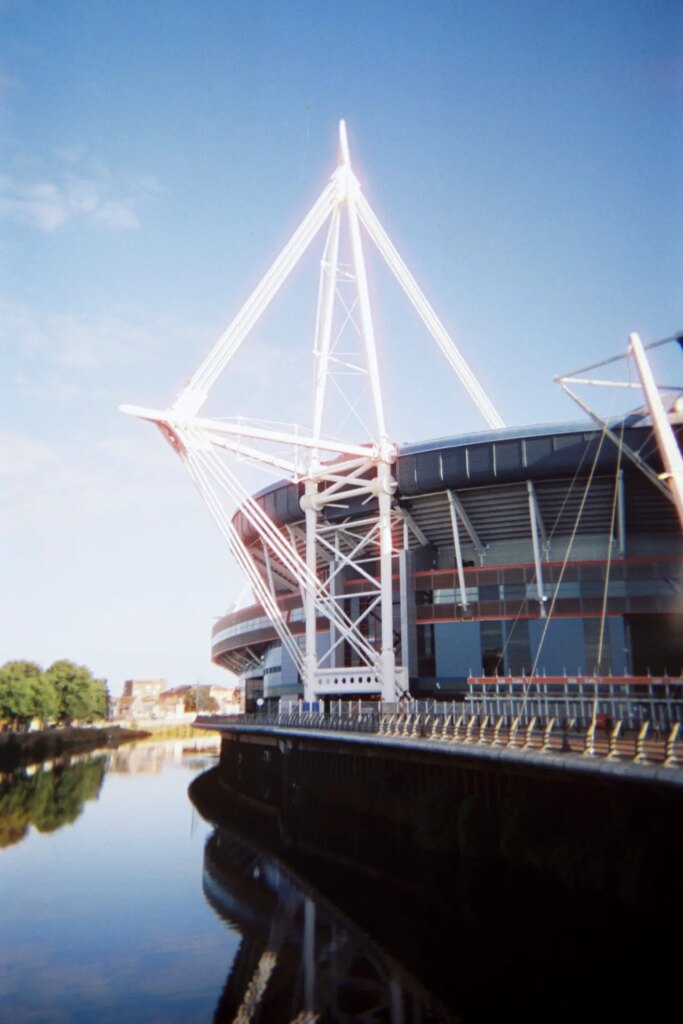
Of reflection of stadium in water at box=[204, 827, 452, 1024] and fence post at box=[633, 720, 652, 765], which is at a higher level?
fence post at box=[633, 720, 652, 765]

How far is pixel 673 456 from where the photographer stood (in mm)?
28062

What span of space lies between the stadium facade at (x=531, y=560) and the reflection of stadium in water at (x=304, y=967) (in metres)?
22.0

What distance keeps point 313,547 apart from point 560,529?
17101 mm

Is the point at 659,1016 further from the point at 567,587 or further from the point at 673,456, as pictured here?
the point at 567,587

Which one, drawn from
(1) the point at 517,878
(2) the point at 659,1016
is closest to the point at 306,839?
(1) the point at 517,878

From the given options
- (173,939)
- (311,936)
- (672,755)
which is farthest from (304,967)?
(672,755)

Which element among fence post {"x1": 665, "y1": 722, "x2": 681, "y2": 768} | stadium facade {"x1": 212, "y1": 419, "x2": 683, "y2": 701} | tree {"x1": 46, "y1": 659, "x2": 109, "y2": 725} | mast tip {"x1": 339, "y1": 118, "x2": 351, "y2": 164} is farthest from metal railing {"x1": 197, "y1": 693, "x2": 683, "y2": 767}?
tree {"x1": 46, "y1": 659, "x2": 109, "y2": 725}

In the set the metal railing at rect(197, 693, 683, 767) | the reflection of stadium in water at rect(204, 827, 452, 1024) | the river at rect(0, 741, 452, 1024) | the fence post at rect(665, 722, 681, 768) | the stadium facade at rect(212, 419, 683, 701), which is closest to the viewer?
the reflection of stadium in water at rect(204, 827, 452, 1024)

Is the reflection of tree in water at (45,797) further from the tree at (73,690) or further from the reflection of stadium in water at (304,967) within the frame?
the tree at (73,690)

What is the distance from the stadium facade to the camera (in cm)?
4591

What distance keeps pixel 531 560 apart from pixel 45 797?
3836 centimetres

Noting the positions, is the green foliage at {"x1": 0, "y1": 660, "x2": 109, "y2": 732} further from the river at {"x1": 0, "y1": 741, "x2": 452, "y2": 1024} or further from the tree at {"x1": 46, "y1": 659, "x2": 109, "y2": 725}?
the river at {"x1": 0, "y1": 741, "x2": 452, "y2": 1024}

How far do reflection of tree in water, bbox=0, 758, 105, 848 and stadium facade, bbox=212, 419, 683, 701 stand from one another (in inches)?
815

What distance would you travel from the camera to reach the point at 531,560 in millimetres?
51969
